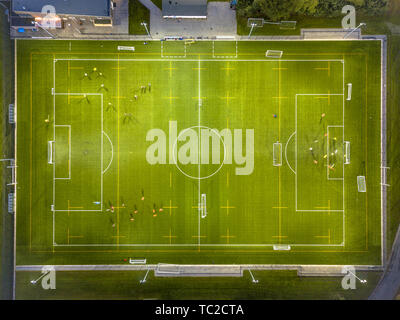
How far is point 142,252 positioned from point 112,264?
5.95 feet

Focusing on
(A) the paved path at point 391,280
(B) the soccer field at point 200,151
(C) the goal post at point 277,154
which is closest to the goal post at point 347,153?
(B) the soccer field at point 200,151

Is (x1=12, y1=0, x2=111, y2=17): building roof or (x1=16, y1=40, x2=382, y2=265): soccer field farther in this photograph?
(x1=16, y1=40, x2=382, y2=265): soccer field

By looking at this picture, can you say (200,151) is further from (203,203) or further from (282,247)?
(282,247)

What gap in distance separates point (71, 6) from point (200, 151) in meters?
10.4

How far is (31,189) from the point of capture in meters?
14.6

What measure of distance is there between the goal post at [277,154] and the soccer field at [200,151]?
6 centimetres

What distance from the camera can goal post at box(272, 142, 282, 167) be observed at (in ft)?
48.2

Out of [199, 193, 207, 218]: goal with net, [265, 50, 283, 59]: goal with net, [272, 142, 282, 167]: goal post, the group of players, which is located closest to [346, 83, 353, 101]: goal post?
[265, 50, 283, 59]: goal with net

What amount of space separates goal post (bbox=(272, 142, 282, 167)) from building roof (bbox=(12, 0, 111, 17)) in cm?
1161

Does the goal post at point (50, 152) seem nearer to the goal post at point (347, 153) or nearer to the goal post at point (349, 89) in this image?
the goal post at point (347, 153)

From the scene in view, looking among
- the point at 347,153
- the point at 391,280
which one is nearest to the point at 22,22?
the point at 347,153

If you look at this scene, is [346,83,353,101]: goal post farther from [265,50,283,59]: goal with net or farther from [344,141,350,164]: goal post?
[265,50,283,59]: goal with net
